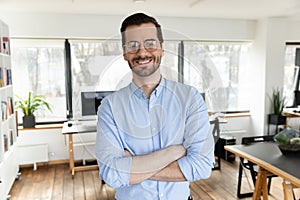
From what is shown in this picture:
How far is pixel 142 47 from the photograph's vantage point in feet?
2.75

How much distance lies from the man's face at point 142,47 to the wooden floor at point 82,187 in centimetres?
262

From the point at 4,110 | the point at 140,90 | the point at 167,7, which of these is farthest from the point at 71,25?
the point at 140,90

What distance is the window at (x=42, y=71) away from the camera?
14.2 ft

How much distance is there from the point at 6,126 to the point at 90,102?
2.91m

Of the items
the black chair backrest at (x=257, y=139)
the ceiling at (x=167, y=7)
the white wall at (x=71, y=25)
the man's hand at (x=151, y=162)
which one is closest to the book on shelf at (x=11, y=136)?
the white wall at (x=71, y=25)

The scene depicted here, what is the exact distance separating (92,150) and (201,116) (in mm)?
426

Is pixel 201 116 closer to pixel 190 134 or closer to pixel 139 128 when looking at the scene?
pixel 190 134

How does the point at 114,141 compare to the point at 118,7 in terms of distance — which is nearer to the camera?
the point at 114,141

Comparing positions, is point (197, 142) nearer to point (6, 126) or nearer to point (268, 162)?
point (268, 162)

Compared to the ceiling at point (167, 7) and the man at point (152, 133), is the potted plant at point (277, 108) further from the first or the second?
the man at point (152, 133)

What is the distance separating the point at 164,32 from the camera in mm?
893

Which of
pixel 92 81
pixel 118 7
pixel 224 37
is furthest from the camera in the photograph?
pixel 224 37

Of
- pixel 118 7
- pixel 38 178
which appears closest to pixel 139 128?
pixel 118 7

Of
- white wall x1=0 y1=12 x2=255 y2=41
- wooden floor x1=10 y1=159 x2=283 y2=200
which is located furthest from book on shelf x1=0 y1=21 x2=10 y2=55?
wooden floor x1=10 y1=159 x2=283 y2=200
